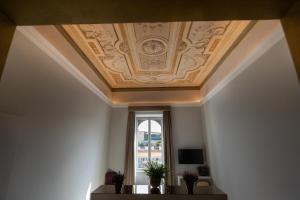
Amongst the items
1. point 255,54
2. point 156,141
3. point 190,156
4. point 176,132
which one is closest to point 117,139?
point 156,141

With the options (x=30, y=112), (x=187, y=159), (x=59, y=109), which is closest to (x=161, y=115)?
(x=187, y=159)

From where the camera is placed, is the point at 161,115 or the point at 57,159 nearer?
the point at 57,159

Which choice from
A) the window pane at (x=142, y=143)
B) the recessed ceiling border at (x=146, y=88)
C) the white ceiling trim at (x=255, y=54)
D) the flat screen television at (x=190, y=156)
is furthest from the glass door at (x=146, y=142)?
the white ceiling trim at (x=255, y=54)

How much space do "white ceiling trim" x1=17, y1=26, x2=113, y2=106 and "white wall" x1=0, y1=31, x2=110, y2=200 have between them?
→ 61mm

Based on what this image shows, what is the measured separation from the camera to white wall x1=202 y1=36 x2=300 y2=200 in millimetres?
1521

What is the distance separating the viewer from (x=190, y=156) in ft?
14.6

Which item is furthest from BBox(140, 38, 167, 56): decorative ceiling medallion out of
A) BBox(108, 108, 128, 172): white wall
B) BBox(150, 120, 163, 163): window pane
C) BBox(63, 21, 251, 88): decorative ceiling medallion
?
BBox(150, 120, 163, 163): window pane

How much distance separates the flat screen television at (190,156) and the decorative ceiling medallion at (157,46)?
208 centimetres

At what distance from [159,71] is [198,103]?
70.7 inches

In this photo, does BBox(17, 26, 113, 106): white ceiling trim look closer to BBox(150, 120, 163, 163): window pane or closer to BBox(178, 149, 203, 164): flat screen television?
BBox(150, 120, 163, 163): window pane

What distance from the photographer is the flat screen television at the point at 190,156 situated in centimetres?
441

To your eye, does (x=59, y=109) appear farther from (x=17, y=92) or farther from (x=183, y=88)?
(x=183, y=88)

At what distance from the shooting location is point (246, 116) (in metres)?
2.30

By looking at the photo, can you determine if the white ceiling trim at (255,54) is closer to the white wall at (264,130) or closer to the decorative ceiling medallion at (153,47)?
the white wall at (264,130)
